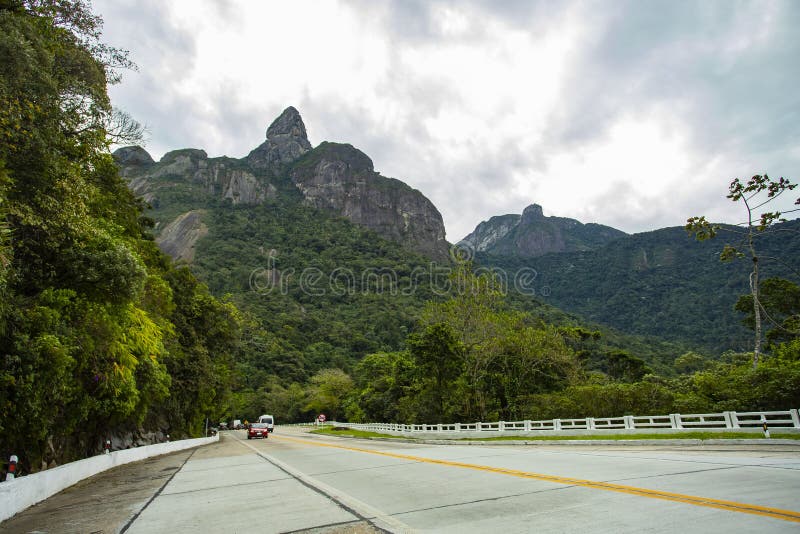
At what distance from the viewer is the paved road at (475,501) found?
16.1 feet

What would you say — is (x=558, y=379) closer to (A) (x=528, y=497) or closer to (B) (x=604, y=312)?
(A) (x=528, y=497)

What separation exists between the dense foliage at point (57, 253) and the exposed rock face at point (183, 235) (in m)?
155

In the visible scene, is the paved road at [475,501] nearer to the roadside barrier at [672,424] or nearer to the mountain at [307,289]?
the roadside barrier at [672,424]

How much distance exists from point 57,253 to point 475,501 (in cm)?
1206

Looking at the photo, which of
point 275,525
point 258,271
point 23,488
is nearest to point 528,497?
point 275,525

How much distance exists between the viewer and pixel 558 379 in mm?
39188

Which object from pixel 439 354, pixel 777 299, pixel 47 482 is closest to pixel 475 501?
pixel 47 482

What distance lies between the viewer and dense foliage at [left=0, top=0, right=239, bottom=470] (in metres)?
→ 10.0

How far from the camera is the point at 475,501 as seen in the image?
252 inches

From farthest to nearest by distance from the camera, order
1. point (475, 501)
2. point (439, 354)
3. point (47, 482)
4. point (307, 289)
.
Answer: point (307, 289) < point (439, 354) < point (47, 482) < point (475, 501)

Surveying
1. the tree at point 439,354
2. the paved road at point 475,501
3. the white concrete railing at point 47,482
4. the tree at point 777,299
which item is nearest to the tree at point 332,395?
the tree at point 439,354

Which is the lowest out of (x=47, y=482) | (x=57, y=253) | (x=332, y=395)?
(x=47, y=482)

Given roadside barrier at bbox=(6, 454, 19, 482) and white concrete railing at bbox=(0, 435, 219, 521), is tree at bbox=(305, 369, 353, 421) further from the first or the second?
roadside barrier at bbox=(6, 454, 19, 482)

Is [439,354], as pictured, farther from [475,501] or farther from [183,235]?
[183,235]
